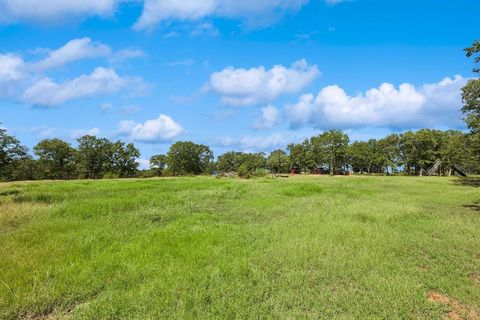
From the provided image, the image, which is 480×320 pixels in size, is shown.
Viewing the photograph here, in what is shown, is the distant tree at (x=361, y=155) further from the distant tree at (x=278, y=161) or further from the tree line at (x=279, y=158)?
the distant tree at (x=278, y=161)

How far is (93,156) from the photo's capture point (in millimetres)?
95312

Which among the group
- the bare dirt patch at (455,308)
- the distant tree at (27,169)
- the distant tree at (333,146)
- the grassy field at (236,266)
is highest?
the distant tree at (333,146)

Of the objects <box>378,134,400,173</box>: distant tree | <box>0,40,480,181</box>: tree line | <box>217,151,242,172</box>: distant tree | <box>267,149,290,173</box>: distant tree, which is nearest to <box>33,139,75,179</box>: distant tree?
<box>0,40,480,181</box>: tree line

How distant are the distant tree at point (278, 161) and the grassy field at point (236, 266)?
97.3m

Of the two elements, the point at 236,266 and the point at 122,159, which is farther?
the point at 122,159

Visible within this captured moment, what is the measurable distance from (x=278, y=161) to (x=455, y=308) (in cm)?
10660

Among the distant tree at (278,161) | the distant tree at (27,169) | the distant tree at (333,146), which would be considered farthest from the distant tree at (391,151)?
the distant tree at (27,169)

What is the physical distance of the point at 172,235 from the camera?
11617mm

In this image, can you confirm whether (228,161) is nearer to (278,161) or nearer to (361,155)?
(278,161)

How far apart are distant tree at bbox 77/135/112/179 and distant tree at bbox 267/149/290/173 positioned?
5224 cm

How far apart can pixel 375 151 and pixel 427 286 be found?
10715 cm

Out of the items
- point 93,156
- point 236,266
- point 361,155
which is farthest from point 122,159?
point 236,266

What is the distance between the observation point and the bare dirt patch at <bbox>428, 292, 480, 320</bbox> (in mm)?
6805

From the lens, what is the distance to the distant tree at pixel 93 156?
94.2m
